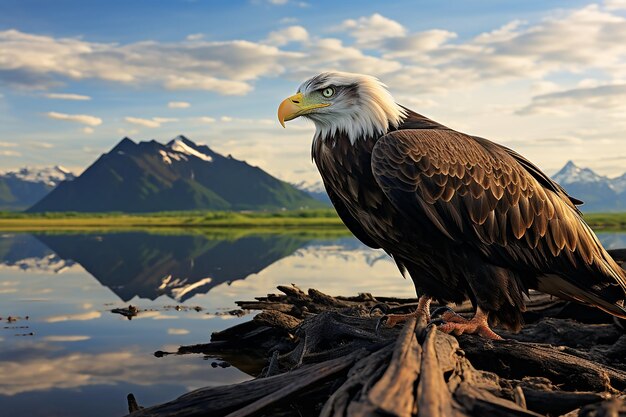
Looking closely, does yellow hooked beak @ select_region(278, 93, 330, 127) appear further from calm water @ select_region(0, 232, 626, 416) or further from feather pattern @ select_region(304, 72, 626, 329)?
calm water @ select_region(0, 232, 626, 416)

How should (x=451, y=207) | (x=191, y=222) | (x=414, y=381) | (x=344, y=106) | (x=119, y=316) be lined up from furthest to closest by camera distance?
(x=191, y=222), (x=119, y=316), (x=344, y=106), (x=451, y=207), (x=414, y=381)

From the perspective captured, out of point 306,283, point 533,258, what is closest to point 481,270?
point 533,258

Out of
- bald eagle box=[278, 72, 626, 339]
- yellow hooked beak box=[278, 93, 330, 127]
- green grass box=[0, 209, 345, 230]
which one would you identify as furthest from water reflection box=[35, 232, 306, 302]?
green grass box=[0, 209, 345, 230]

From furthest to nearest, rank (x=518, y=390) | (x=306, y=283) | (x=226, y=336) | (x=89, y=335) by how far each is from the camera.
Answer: (x=306, y=283) → (x=89, y=335) → (x=226, y=336) → (x=518, y=390)

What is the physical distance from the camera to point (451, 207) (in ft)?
20.7

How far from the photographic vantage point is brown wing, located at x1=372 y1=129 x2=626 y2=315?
6258mm

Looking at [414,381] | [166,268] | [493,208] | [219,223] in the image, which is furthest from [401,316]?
[219,223]

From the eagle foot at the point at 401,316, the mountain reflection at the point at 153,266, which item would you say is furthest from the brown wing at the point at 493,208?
the mountain reflection at the point at 153,266

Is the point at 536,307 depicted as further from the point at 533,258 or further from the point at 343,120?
the point at 343,120

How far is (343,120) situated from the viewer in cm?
665

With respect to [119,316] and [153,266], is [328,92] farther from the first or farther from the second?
[153,266]

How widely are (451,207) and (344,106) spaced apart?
149cm

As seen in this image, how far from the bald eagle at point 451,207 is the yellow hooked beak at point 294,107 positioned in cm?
1

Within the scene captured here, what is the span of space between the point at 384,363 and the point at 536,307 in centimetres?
669
